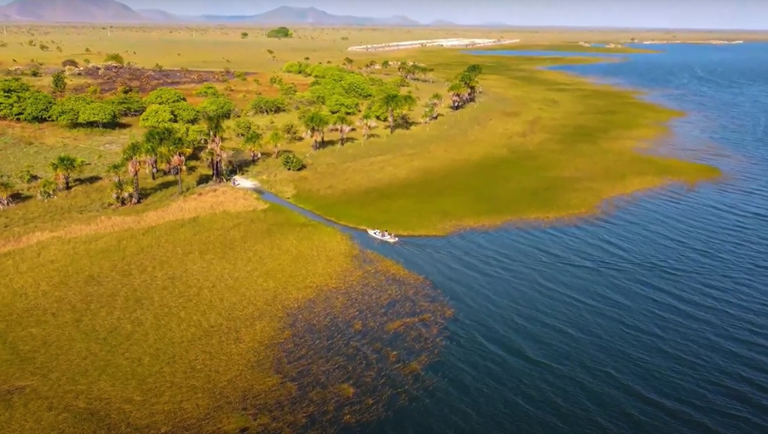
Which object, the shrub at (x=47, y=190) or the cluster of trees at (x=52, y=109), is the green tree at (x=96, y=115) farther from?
the shrub at (x=47, y=190)

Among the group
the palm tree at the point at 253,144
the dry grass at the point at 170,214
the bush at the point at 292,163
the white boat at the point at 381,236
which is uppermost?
the palm tree at the point at 253,144

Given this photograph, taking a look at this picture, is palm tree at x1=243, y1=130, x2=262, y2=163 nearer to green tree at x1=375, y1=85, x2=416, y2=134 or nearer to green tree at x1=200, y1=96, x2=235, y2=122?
green tree at x1=200, y1=96, x2=235, y2=122

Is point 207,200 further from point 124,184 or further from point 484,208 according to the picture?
point 484,208

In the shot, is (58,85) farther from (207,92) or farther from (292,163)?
(292,163)

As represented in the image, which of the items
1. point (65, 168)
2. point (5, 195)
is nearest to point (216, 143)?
point (65, 168)

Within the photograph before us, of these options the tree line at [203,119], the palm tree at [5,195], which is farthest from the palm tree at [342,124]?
the palm tree at [5,195]

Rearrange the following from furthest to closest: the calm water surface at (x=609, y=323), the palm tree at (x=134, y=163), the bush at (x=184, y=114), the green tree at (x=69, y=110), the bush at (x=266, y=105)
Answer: the bush at (x=266, y=105), the bush at (x=184, y=114), the green tree at (x=69, y=110), the palm tree at (x=134, y=163), the calm water surface at (x=609, y=323)

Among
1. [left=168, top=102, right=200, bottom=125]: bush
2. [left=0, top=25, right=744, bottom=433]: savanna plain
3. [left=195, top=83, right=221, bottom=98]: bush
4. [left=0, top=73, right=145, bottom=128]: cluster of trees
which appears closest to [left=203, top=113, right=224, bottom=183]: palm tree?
[left=0, top=25, right=744, bottom=433]: savanna plain
